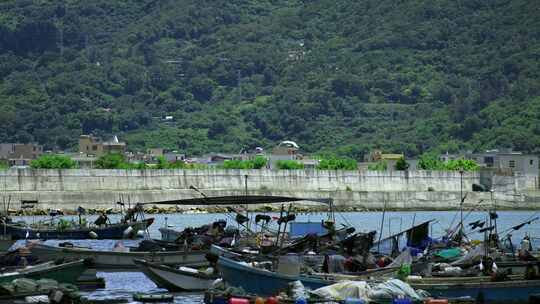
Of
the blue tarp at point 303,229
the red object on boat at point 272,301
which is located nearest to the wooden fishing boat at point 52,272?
the red object on boat at point 272,301

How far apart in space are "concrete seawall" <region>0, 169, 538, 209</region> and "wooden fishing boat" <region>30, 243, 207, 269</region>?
63697 millimetres

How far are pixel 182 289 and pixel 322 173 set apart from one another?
89139 millimetres

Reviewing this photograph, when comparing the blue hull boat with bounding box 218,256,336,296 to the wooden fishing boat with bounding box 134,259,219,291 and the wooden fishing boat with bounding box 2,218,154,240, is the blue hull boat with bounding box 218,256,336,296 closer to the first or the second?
the wooden fishing boat with bounding box 134,259,219,291

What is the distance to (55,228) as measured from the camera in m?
78.8

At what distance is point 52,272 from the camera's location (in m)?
46.4

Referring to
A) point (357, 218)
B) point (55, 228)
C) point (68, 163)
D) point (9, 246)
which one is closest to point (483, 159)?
point (68, 163)

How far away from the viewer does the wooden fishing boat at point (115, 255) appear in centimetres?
5312

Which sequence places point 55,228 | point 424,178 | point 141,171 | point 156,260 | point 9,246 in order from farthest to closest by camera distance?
point 424,178 < point 141,171 < point 55,228 < point 9,246 < point 156,260

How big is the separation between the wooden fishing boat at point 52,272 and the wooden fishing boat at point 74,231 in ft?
94.0

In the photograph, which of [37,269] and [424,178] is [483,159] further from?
[37,269]

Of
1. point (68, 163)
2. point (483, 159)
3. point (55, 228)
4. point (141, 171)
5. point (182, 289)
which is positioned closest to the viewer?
point (182, 289)

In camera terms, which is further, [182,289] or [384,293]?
[182,289]

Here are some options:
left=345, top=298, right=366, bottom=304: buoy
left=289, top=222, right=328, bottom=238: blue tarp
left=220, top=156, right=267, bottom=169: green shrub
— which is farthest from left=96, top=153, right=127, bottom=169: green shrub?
left=345, top=298, right=366, bottom=304: buoy

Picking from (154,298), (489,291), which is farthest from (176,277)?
(489,291)
